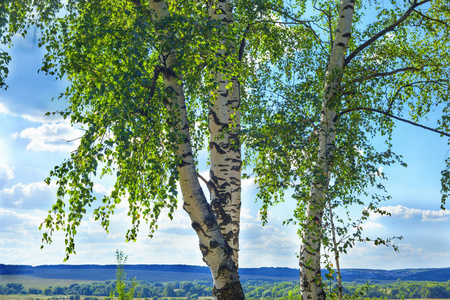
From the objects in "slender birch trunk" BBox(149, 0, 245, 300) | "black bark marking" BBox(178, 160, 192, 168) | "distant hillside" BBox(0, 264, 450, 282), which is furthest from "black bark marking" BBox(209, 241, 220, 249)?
"distant hillside" BBox(0, 264, 450, 282)

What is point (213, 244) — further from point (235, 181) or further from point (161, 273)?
point (161, 273)

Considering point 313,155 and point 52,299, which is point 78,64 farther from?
point 52,299

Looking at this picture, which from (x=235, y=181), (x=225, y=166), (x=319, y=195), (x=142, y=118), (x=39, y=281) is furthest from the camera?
(x=39, y=281)

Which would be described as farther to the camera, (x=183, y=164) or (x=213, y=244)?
(x=183, y=164)

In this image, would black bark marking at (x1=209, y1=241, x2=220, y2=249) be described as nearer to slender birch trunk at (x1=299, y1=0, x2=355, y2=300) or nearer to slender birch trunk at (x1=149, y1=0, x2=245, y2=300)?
slender birch trunk at (x1=149, y1=0, x2=245, y2=300)

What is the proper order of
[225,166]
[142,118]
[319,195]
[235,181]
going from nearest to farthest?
[142,118]
[225,166]
[235,181]
[319,195]

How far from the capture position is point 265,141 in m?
9.11

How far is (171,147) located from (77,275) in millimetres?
74831

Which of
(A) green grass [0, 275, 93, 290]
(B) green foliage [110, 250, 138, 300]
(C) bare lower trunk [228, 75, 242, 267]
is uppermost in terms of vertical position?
(C) bare lower trunk [228, 75, 242, 267]

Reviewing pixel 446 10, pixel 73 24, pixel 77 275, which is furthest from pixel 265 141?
pixel 77 275

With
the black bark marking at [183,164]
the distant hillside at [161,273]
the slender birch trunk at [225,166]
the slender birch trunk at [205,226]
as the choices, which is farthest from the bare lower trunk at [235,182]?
the distant hillside at [161,273]

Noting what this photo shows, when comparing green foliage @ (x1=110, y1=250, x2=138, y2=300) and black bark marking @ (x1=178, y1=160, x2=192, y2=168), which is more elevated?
black bark marking @ (x1=178, y1=160, x2=192, y2=168)

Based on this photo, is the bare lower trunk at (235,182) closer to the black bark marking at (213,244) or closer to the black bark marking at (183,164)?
the black bark marking at (213,244)

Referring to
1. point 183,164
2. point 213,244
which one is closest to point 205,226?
point 213,244
